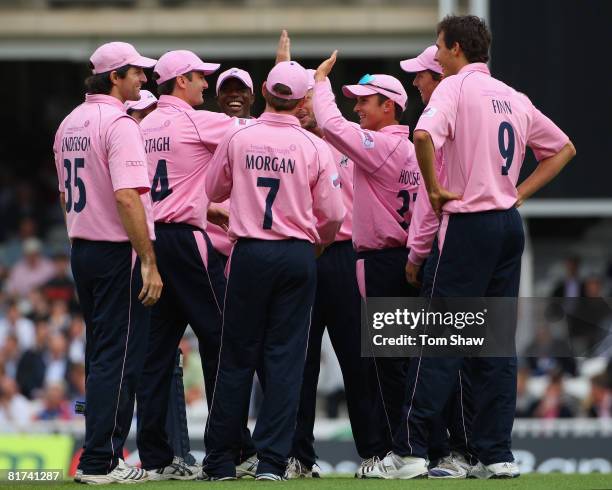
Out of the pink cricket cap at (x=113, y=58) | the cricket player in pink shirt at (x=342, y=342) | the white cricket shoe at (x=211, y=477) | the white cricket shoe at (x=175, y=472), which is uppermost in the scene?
the pink cricket cap at (x=113, y=58)

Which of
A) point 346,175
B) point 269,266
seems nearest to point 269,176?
point 269,266

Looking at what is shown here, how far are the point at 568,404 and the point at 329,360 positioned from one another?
8.58 feet

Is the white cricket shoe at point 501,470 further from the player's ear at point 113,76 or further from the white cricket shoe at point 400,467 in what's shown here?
the player's ear at point 113,76

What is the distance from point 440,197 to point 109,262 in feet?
5.70

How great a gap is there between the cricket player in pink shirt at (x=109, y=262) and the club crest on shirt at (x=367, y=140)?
134 cm

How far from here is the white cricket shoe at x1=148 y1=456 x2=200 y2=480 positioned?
7.95m

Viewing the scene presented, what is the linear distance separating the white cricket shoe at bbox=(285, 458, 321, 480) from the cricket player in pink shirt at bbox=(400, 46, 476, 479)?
2.50 ft

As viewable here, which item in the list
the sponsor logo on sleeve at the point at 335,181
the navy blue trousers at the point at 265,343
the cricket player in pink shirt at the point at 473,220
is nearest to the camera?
the cricket player in pink shirt at the point at 473,220

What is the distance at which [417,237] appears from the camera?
7.84 metres

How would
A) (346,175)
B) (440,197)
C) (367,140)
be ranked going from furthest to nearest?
(346,175)
(367,140)
(440,197)

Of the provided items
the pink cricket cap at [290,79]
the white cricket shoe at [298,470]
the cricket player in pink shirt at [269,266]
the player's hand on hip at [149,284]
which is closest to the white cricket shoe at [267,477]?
the cricket player in pink shirt at [269,266]

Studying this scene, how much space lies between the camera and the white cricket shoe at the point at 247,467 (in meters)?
7.98

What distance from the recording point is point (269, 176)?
7430 mm

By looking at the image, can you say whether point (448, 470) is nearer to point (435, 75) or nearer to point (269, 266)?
point (269, 266)
